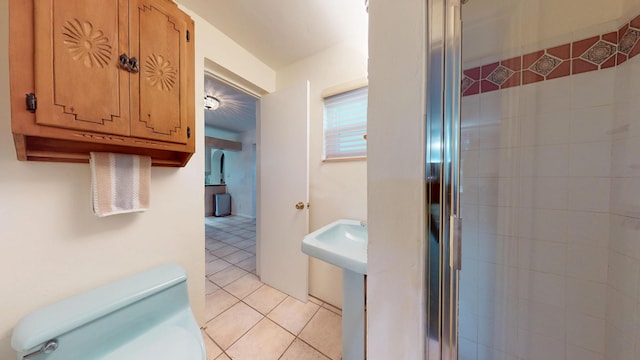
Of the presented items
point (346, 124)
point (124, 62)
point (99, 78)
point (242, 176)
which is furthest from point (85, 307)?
point (242, 176)

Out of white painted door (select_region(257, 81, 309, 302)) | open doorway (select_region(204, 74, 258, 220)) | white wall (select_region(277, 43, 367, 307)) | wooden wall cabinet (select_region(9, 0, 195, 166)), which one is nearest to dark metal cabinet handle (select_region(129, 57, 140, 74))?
wooden wall cabinet (select_region(9, 0, 195, 166))

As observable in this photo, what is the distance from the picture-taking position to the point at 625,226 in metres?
0.60

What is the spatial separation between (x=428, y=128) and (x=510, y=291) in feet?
2.90

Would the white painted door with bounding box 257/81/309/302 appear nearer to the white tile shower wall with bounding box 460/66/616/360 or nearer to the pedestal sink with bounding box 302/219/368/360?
the pedestal sink with bounding box 302/219/368/360

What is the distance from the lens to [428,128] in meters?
0.43

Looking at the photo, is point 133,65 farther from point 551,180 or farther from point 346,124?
point 551,180

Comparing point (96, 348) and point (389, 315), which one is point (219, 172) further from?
point (389, 315)

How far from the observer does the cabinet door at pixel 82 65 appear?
62cm

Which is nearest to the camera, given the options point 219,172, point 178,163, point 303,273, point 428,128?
point 428,128

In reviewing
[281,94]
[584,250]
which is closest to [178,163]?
[281,94]

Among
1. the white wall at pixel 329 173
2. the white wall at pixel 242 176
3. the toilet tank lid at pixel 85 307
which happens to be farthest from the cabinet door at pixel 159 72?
the white wall at pixel 242 176

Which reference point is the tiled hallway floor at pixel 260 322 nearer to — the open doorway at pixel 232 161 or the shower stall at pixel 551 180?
the shower stall at pixel 551 180

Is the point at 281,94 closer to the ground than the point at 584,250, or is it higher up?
higher up

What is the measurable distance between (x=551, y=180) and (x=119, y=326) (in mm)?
1902
